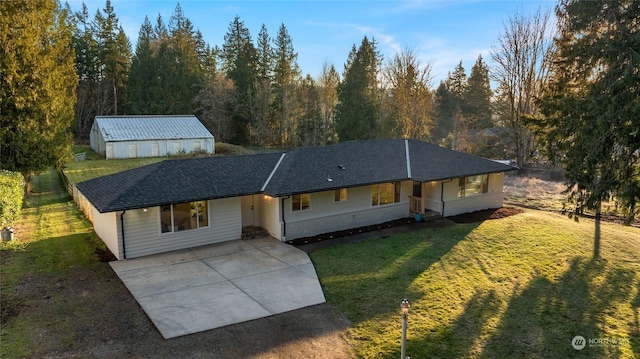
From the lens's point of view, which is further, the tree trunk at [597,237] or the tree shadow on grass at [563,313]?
the tree trunk at [597,237]

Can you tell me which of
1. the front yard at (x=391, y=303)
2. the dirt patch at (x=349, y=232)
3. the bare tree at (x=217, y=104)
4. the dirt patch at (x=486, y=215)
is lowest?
the front yard at (x=391, y=303)

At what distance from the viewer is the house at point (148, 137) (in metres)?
36.4

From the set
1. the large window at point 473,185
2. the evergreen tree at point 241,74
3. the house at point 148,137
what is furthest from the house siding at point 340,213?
the evergreen tree at point 241,74

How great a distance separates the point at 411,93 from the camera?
41938 mm

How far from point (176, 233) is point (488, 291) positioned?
427 inches

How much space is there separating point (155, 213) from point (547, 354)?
12424 mm

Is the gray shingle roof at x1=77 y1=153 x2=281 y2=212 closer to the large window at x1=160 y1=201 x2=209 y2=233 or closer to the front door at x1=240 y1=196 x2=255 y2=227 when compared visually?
the large window at x1=160 y1=201 x2=209 y2=233

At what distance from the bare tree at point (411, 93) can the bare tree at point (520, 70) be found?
7.02 m

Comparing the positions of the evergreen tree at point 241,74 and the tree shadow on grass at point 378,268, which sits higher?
the evergreen tree at point 241,74

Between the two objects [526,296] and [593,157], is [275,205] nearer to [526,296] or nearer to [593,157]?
[526,296]

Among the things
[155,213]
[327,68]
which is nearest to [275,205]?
[155,213]

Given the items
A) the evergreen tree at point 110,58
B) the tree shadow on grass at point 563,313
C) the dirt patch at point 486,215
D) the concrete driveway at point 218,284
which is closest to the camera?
the tree shadow on grass at point 563,313

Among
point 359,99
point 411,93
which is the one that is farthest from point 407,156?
point 359,99

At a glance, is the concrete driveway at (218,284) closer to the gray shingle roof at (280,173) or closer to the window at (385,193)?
the gray shingle roof at (280,173)
